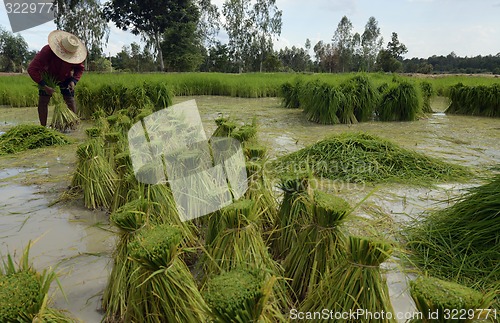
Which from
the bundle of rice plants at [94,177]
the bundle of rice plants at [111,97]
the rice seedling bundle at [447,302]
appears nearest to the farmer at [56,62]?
the bundle of rice plants at [111,97]

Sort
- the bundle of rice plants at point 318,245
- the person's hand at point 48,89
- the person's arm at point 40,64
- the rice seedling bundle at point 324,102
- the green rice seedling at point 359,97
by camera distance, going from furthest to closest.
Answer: the green rice seedling at point 359,97 → the rice seedling bundle at point 324,102 → the person's hand at point 48,89 → the person's arm at point 40,64 → the bundle of rice plants at point 318,245

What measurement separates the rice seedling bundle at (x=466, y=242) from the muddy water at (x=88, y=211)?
181 millimetres

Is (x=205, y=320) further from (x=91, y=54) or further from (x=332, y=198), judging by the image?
(x=91, y=54)

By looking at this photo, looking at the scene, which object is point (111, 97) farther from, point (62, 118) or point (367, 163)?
point (367, 163)

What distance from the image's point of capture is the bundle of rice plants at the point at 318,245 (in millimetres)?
1243

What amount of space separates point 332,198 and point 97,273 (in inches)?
49.7

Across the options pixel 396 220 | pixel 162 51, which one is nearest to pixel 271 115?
Result: pixel 396 220

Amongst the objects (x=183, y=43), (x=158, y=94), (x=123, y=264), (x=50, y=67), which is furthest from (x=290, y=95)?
(x=183, y=43)

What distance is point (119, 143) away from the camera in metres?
2.82

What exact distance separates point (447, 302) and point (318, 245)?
614 millimetres

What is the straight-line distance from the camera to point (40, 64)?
4.90 m

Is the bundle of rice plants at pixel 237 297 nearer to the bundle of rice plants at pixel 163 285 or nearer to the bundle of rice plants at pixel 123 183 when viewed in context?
the bundle of rice plants at pixel 163 285

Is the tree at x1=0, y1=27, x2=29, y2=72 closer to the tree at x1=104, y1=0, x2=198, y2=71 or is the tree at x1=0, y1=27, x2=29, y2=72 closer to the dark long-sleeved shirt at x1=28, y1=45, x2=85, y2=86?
the tree at x1=104, y1=0, x2=198, y2=71

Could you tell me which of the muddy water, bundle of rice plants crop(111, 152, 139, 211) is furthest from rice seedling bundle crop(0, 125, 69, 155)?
bundle of rice plants crop(111, 152, 139, 211)
